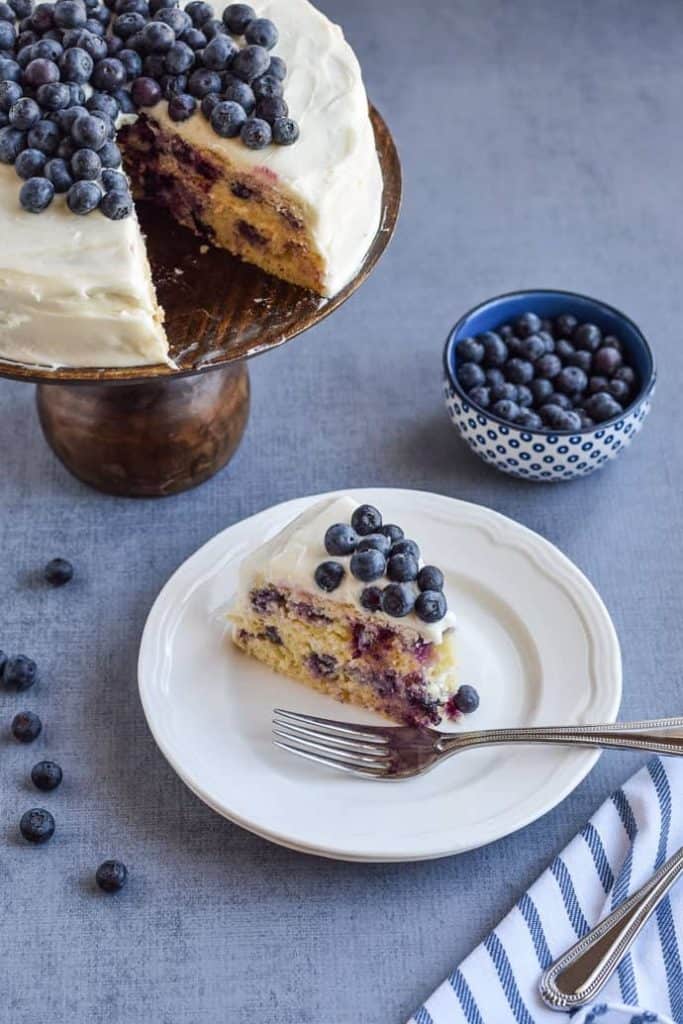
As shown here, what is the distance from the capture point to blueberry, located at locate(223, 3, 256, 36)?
9.71ft

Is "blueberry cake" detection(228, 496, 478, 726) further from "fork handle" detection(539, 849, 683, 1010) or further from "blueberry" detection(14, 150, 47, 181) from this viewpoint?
"blueberry" detection(14, 150, 47, 181)

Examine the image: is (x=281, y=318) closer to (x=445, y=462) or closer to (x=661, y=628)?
(x=445, y=462)

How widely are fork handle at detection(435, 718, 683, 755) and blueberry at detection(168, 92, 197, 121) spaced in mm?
1468

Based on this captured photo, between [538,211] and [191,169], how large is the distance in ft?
3.95

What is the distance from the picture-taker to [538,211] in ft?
12.7

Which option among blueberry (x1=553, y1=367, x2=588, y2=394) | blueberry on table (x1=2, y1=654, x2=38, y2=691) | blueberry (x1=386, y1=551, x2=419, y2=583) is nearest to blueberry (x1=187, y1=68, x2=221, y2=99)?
blueberry (x1=553, y1=367, x2=588, y2=394)

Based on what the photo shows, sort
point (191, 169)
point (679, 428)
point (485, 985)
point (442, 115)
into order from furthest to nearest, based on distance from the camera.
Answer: point (442, 115), point (679, 428), point (191, 169), point (485, 985)

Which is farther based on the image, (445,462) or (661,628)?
(445,462)

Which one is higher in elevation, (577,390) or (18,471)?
(577,390)

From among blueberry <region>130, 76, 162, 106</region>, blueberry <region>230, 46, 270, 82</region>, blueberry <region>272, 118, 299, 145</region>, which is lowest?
blueberry <region>130, 76, 162, 106</region>

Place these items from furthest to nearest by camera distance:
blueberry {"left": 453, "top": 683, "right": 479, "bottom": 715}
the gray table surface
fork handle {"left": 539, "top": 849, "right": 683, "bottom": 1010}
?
blueberry {"left": 453, "top": 683, "right": 479, "bottom": 715} < the gray table surface < fork handle {"left": 539, "top": 849, "right": 683, "bottom": 1010}

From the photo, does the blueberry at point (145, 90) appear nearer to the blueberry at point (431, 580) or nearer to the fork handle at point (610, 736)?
the blueberry at point (431, 580)

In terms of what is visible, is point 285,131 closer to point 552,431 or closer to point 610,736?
point 552,431

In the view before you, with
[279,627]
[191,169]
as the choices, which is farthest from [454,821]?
[191,169]
